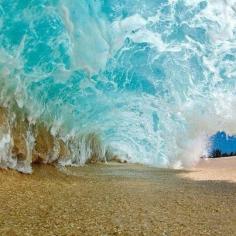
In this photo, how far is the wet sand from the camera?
227 inches

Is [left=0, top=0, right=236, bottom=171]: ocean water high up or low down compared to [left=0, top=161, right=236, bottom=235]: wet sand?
up

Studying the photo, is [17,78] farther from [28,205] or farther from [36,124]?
[28,205]

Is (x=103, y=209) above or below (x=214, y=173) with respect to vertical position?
below

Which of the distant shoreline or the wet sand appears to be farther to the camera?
the distant shoreline

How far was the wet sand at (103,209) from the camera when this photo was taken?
576 centimetres

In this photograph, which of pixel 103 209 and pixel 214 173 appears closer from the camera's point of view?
pixel 103 209

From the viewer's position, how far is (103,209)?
715cm

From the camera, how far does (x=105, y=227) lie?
5.87 m

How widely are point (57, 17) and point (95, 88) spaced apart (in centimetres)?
579

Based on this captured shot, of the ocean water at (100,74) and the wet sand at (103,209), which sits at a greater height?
the ocean water at (100,74)

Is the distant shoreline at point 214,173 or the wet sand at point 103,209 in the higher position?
the distant shoreline at point 214,173

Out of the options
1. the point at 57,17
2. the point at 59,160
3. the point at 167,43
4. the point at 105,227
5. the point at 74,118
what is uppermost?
the point at 167,43

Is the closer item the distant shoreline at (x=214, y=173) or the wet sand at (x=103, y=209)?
the wet sand at (x=103, y=209)

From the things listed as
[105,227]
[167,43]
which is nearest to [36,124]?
[105,227]
